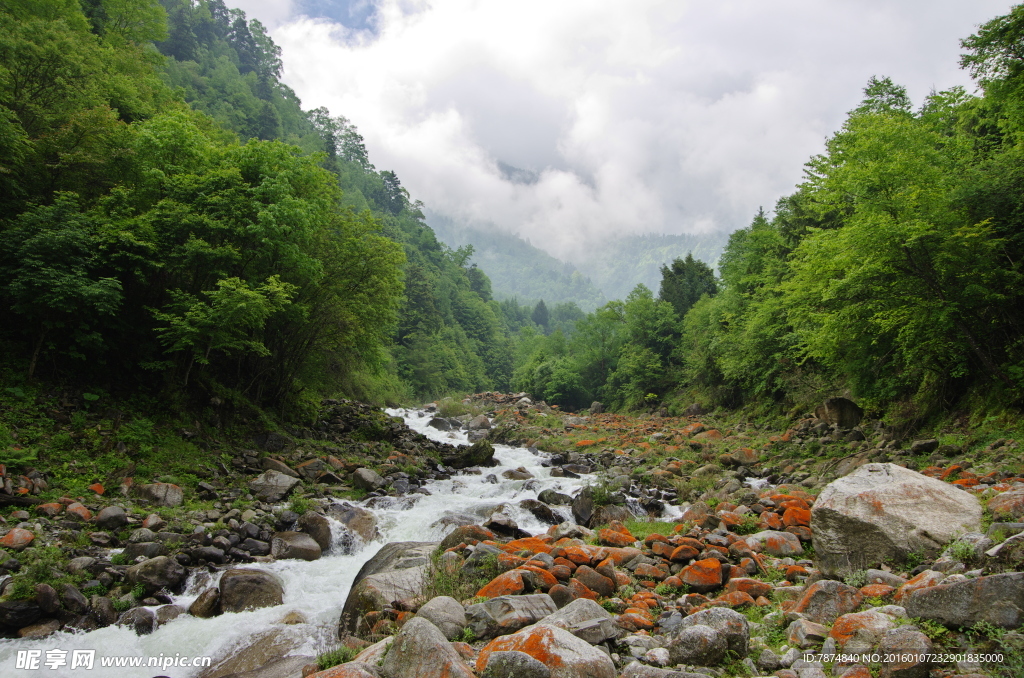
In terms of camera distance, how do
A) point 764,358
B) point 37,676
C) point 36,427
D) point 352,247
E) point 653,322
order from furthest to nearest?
1. point 653,322
2. point 764,358
3. point 352,247
4. point 36,427
5. point 37,676

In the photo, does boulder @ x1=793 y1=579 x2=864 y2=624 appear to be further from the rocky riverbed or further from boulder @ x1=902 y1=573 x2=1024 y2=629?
boulder @ x1=902 y1=573 x2=1024 y2=629

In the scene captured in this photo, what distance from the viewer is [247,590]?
8.89 meters

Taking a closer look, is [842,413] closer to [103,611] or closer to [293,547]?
[293,547]

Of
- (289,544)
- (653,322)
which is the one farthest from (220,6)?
(289,544)

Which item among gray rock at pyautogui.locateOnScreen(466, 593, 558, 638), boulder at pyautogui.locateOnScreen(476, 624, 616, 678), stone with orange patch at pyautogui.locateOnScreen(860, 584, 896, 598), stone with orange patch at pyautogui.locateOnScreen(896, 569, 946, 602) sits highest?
stone with orange patch at pyautogui.locateOnScreen(896, 569, 946, 602)

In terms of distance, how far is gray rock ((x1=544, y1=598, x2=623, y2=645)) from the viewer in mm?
5441

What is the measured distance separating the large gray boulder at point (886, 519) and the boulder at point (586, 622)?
11.0 ft

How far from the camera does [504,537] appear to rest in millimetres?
11266

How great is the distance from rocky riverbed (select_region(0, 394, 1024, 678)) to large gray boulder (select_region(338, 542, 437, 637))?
48 millimetres

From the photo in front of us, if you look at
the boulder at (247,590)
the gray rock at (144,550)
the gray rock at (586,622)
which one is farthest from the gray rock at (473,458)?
the gray rock at (586,622)

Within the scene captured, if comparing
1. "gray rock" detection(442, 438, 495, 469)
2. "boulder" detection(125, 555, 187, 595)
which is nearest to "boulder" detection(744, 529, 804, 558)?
"boulder" detection(125, 555, 187, 595)

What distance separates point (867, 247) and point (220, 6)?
435ft

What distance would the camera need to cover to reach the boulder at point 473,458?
72.7 ft

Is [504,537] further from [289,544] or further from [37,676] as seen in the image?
[37,676]
